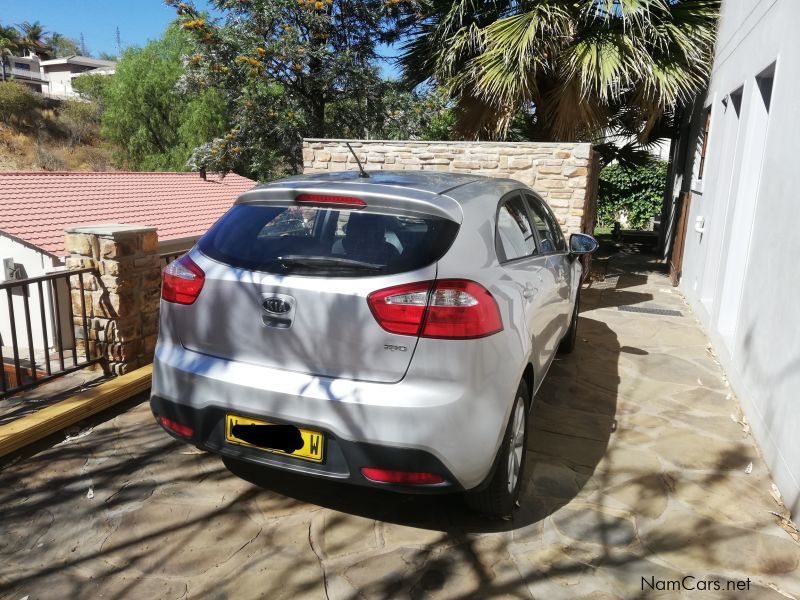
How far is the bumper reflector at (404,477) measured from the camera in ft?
7.59

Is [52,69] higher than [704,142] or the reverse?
higher

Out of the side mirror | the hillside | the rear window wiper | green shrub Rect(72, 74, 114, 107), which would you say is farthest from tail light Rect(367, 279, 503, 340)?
green shrub Rect(72, 74, 114, 107)

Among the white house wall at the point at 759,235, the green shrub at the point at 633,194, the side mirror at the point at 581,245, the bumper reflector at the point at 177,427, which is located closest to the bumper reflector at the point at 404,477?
the bumper reflector at the point at 177,427

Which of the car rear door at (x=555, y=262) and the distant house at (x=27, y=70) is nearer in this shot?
the car rear door at (x=555, y=262)

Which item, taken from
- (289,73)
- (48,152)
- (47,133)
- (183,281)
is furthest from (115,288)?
(47,133)

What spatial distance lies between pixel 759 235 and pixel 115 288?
4811mm

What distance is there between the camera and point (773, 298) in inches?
144

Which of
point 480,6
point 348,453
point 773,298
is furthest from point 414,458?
point 480,6

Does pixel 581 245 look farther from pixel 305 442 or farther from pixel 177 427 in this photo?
pixel 177 427

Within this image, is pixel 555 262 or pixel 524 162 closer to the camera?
pixel 555 262

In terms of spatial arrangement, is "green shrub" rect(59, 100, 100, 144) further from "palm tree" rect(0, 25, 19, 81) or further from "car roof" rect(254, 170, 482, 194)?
"car roof" rect(254, 170, 482, 194)

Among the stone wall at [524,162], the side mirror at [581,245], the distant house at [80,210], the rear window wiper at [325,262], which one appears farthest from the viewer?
the distant house at [80,210]

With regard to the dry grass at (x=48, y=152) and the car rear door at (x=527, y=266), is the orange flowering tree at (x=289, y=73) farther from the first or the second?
the dry grass at (x=48, y=152)

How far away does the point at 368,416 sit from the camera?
2.27 m
